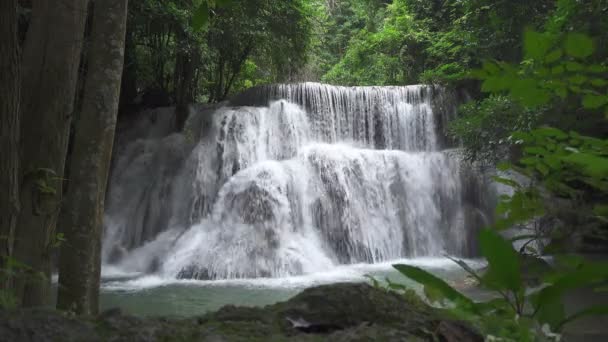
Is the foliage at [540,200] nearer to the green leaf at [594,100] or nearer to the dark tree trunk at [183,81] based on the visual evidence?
the green leaf at [594,100]

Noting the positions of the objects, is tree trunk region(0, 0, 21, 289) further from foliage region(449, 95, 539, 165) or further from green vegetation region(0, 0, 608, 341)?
foliage region(449, 95, 539, 165)

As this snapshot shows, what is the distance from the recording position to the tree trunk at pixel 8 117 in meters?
2.41

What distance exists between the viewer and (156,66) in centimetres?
1445

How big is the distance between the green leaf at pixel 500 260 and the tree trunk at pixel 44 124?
10.4 feet

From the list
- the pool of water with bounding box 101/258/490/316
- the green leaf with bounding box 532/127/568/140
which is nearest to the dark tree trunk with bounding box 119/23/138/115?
the pool of water with bounding box 101/258/490/316

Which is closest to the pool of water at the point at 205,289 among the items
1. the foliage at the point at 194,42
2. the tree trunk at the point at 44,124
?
the tree trunk at the point at 44,124

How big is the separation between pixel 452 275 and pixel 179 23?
768 centimetres

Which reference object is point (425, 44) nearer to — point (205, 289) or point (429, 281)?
point (205, 289)

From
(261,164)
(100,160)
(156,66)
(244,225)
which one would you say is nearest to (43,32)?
(100,160)

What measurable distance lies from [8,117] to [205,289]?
561 centimetres

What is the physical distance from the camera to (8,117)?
2.44 m

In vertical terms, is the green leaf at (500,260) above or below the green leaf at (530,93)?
below

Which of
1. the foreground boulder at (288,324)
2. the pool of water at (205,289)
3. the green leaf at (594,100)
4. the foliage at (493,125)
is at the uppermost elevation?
the foliage at (493,125)

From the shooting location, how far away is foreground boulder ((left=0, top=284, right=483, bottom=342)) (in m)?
1.13
